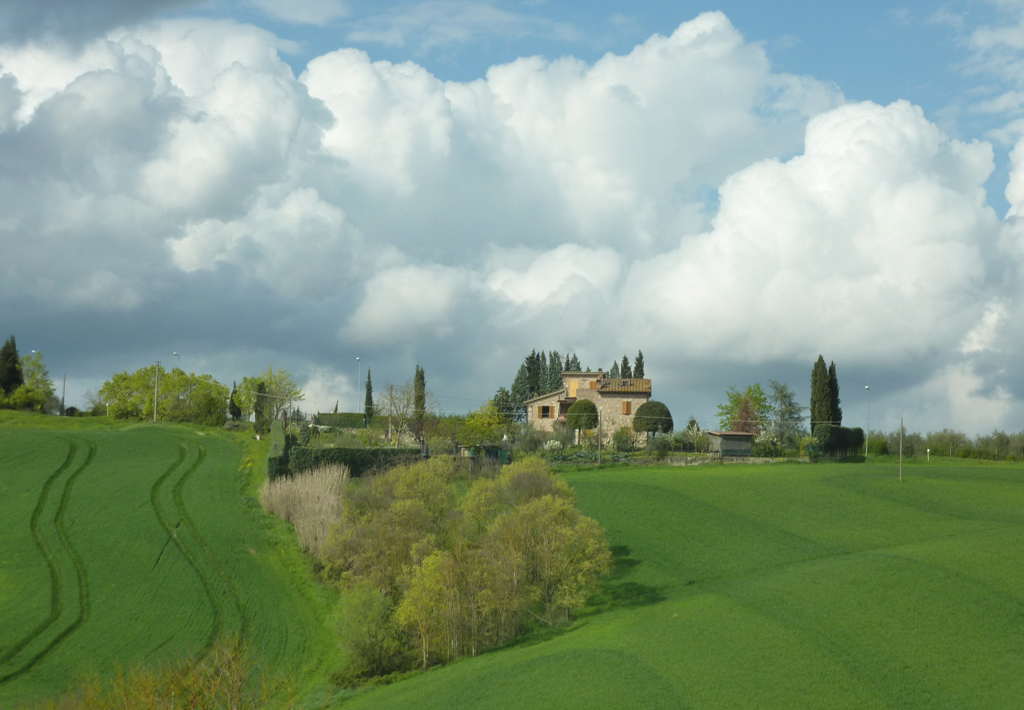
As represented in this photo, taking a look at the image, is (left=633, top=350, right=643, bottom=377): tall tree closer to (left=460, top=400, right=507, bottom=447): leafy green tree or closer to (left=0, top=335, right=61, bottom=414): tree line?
(left=460, top=400, right=507, bottom=447): leafy green tree

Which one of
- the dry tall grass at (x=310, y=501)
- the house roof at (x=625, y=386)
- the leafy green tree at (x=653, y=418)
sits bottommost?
the dry tall grass at (x=310, y=501)

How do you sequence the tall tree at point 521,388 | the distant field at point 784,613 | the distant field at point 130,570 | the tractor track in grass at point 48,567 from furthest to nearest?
the tall tree at point 521,388
the distant field at point 130,570
the tractor track in grass at point 48,567
the distant field at point 784,613

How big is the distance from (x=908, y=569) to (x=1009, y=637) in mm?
7790

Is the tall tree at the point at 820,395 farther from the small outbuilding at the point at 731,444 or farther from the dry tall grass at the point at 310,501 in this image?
the dry tall grass at the point at 310,501

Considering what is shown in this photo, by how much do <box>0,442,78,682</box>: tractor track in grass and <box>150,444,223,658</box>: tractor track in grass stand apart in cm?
627

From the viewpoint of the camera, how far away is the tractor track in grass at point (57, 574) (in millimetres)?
35228

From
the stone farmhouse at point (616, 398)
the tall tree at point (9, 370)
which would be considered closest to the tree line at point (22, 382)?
the tall tree at point (9, 370)

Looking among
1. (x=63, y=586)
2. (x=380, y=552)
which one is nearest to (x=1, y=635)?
(x=63, y=586)

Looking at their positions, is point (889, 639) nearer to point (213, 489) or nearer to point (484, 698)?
point (484, 698)

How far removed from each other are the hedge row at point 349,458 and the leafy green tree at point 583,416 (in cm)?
2905

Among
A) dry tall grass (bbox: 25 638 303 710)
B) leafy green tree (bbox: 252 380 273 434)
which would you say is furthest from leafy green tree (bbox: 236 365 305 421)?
dry tall grass (bbox: 25 638 303 710)

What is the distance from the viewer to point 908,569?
3950 cm

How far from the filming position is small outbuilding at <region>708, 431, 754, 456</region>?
246 ft

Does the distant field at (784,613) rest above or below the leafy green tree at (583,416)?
below
